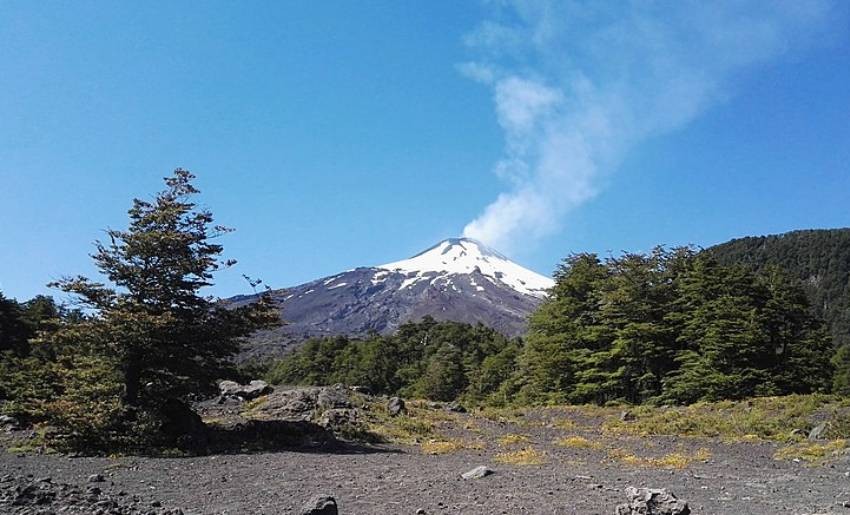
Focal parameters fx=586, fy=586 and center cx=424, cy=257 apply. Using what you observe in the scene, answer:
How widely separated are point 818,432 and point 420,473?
13073 mm

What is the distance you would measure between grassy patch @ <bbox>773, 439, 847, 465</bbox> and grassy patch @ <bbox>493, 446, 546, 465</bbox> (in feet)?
19.1

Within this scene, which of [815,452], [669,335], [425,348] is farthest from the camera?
[425,348]

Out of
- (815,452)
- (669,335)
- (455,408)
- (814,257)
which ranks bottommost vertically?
(815,452)

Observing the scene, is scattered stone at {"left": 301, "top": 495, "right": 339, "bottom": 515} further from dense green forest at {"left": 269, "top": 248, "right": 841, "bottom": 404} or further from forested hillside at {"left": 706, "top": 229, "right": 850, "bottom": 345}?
forested hillside at {"left": 706, "top": 229, "right": 850, "bottom": 345}

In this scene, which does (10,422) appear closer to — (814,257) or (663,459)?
(663,459)

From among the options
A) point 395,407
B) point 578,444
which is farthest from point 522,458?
point 395,407

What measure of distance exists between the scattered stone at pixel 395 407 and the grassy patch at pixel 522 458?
9775mm

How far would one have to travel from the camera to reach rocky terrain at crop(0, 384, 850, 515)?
9102 millimetres

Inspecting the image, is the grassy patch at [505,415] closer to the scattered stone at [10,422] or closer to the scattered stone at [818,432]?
the scattered stone at [818,432]

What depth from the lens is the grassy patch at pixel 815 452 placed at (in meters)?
13.7

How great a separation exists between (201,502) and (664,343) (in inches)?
1283

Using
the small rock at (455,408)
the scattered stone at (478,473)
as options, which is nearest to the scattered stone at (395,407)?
the small rock at (455,408)

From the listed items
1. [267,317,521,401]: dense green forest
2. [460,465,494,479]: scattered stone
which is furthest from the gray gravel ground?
[267,317,521,401]: dense green forest

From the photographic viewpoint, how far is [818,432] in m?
17.7
